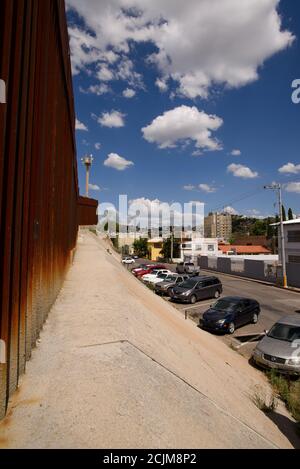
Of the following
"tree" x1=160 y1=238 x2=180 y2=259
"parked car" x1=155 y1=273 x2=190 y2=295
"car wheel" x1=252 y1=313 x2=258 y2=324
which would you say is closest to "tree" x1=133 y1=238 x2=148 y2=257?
"tree" x1=160 y1=238 x2=180 y2=259

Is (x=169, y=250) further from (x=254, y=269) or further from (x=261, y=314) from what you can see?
(x=261, y=314)

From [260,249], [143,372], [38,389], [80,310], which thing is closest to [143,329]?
[80,310]

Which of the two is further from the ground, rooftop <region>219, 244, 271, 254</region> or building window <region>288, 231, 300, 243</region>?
building window <region>288, 231, 300, 243</region>

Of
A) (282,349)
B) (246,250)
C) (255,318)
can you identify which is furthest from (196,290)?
→ (246,250)

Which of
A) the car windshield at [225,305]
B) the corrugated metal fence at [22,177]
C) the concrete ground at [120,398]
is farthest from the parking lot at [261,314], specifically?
the corrugated metal fence at [22,177]

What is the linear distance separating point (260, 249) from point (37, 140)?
8051 cm

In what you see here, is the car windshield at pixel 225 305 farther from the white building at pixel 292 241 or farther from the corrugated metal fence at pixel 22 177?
the white building at pixel 292 241

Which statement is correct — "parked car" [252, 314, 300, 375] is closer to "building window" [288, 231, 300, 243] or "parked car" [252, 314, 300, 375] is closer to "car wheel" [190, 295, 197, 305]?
"car wheel" [190, 295, 197, 305]

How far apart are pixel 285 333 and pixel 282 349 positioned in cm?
104

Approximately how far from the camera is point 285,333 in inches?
401

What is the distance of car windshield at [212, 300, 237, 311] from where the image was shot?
46.4 ft

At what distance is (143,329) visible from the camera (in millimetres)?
5762

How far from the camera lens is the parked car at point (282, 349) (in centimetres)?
873

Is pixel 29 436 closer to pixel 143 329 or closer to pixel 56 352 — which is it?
pixel 56 352
